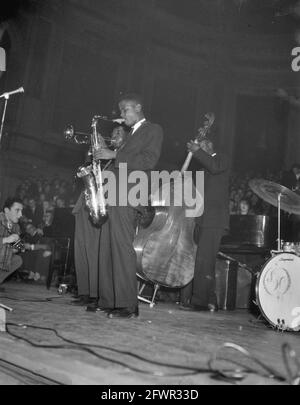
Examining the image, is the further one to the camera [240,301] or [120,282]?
[240,301]

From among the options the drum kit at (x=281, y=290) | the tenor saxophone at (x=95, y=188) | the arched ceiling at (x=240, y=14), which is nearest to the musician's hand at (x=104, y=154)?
the tenor saxophone at (x=95, y=188)

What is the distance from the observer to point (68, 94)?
512 inches

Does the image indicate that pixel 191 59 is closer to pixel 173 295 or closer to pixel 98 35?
pixel 98 35

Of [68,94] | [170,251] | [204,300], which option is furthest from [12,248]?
[68,94]

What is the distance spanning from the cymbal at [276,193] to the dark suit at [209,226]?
67 cm

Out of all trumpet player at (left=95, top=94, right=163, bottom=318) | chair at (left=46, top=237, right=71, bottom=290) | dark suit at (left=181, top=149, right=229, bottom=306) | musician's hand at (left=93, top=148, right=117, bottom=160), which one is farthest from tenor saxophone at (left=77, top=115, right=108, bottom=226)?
chair at (left=46, top=237, right=71, bottom=290)

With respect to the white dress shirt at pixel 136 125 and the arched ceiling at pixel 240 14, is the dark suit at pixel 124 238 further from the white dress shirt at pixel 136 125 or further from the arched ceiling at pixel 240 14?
the arched ceiling at pixel 240 14

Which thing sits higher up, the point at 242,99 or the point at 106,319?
the point at 242,99

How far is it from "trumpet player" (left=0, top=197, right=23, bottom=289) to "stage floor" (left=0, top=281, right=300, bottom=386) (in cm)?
220

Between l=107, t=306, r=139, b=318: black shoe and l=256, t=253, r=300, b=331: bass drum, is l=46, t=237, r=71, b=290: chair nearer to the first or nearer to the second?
l=107, t=306, r=139, b=318: black shoe

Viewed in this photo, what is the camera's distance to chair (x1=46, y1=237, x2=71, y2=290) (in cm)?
634

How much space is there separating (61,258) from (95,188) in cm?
345

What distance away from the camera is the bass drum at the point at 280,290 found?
3.57 m

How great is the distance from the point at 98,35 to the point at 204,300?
11191 millimetres
